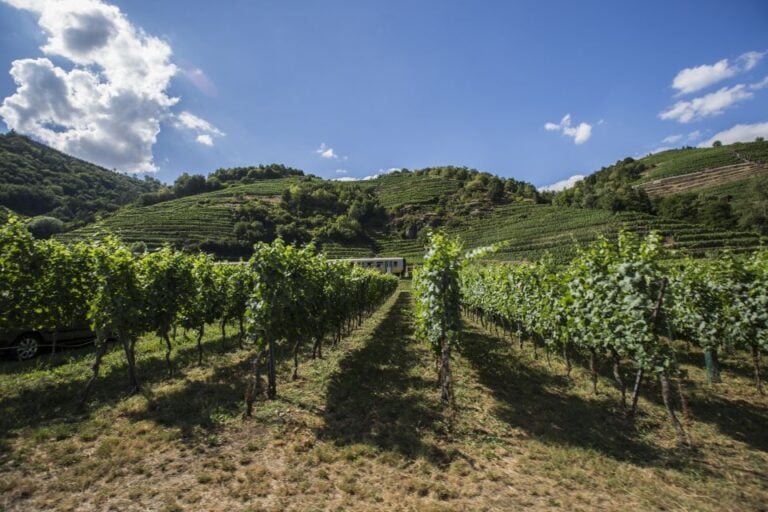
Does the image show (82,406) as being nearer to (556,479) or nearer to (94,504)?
(94,504)

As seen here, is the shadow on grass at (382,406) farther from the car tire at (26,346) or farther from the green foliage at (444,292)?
the car tire at (26,346)

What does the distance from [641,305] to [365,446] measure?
250 inches

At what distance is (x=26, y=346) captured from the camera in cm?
1204

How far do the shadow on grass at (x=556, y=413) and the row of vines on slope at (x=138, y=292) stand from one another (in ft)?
19.9

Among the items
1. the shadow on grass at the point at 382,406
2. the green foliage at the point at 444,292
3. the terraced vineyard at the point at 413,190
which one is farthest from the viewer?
the terraced vineyard at the point at 413,190

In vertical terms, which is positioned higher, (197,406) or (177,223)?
(177,223)

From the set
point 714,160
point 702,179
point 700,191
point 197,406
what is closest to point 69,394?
point 197,406

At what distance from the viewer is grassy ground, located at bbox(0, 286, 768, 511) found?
5125 millimetres

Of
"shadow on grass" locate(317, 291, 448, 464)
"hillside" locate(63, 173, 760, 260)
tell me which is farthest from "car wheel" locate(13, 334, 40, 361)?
"hillside" locate(63, 173, 760, 260)

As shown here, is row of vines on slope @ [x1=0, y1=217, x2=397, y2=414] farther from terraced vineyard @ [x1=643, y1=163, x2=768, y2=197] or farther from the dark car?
terraced vineyard @ [x1=643, y1=163, x2=768, y2=197]

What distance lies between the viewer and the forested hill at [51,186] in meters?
92.9

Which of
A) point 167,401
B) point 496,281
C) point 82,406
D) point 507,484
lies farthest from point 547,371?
point 82,406

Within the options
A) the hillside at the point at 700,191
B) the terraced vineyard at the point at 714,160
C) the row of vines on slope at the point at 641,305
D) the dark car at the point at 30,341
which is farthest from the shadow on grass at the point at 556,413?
the terraced vineyard at the point at 714,160

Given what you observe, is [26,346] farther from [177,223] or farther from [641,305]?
[177,223]
